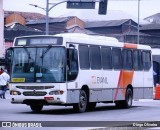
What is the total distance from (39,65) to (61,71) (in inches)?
34.3

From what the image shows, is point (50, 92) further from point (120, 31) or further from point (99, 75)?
point (120, 31)

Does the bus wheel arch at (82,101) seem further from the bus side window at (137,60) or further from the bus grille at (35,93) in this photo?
the bus side window at (137,60)

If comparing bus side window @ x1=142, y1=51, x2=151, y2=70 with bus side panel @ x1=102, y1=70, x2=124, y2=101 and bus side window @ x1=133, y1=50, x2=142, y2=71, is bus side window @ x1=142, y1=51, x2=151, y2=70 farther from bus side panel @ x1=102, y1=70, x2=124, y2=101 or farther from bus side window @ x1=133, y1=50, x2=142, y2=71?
bus side panel @ x1=102, y1=70, x2=124, y2=101

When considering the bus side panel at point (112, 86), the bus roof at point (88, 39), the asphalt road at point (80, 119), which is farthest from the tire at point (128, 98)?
the asphalt road at point (80, 119)

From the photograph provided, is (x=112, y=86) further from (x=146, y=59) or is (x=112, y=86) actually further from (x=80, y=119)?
(x=80, y=119)

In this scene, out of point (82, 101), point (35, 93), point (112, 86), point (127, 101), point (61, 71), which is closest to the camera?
point (61, 71)

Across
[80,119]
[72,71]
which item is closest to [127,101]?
[72,71]

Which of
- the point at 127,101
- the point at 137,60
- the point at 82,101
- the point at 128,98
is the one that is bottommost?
the point at 127,101

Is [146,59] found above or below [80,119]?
above

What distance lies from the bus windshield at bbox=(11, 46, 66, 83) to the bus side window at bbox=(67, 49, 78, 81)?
0.92ft

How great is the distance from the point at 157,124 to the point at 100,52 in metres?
7.92

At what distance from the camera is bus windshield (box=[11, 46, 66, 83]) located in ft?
71.2

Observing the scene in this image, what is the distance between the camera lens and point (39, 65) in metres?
22.0

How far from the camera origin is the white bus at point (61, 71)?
2170cm
